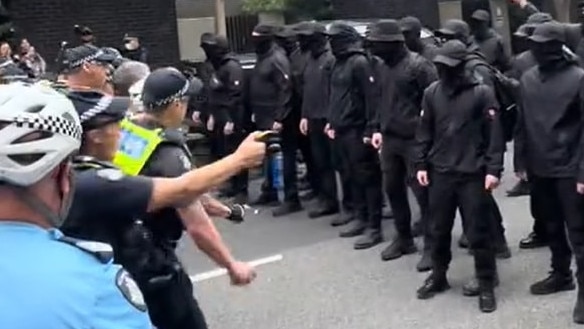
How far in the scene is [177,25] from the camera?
1719 cm

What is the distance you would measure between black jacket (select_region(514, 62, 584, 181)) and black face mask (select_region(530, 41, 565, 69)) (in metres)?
0.06

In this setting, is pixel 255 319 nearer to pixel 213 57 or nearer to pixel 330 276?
pixel 330 276

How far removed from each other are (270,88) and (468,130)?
4088 mm

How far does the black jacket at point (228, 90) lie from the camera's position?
11008 millimetres

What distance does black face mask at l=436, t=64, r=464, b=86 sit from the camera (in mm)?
6801

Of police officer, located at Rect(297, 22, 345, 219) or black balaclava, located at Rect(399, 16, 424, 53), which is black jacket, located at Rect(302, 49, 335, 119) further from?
black balaclava, located at Rect(399, 16, 424, 53)

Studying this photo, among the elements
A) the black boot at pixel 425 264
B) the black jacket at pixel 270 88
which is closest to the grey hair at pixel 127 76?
the black boot at pixel 425 264

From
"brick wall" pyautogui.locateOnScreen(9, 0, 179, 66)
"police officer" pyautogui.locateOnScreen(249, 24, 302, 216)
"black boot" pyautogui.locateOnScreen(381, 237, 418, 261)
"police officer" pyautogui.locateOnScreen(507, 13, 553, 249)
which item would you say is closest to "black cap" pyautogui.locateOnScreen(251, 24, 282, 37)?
"police officer" pyautogui.locateOnScreen(249, 24, 302, 216)

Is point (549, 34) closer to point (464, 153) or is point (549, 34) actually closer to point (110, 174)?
point (464, 153)

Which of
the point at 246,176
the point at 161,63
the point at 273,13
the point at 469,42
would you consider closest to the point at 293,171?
the point at 246,176

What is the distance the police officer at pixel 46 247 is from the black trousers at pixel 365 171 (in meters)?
7.00

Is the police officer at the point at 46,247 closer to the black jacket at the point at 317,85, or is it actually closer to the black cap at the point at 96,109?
the black cap at the point at 96,109

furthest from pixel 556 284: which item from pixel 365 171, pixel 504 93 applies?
pixel 365 171

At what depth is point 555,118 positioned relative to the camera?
6.44 metres
